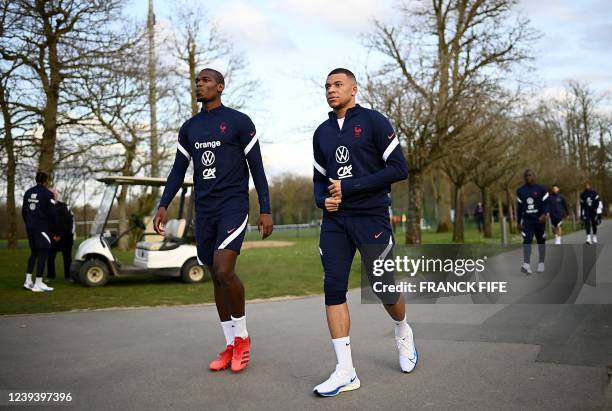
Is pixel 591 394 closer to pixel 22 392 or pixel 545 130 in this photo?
pixel 22 392

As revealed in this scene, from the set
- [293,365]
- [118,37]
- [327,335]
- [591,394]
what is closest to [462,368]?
[591,394]

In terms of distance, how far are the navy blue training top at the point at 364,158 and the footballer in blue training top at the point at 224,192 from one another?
0.83 meters

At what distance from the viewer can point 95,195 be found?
27438 millimetres

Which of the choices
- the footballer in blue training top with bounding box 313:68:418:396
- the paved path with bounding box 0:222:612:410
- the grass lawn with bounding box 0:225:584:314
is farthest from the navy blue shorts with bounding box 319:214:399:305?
the grass lawn with bounding box 0:225:584:314

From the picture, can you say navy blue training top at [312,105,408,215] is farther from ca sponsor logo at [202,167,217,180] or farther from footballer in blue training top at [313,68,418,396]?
ca sponsor logo at [202,167,217,180]

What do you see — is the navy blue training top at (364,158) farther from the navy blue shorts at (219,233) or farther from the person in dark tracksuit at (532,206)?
the person in dark tracksuit at (532,206)

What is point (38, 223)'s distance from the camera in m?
11.0

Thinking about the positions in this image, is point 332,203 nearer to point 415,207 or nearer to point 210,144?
point 210,144

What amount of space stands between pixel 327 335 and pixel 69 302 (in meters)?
4.96

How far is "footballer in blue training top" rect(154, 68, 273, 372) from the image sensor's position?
4.91 m

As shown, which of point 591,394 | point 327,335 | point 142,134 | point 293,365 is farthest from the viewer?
point 142,134

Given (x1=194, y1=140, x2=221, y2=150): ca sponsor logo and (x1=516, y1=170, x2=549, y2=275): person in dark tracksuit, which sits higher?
(x1=194, y1=140, x2=221, y2=150): ca sponsor logo

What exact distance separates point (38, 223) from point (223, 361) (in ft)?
24.4

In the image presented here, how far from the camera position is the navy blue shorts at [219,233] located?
16.1 ft
